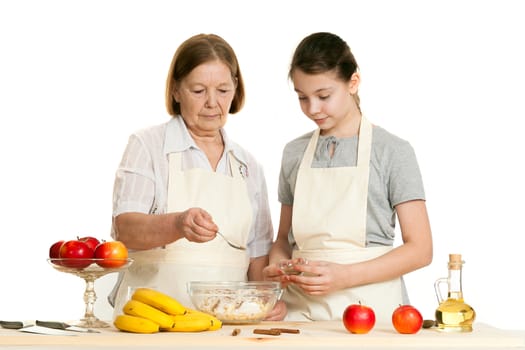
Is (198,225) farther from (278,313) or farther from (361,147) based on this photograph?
(361,147)

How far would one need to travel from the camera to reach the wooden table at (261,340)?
2.15 metres

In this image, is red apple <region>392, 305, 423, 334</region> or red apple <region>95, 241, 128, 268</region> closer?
red apple <region>392, 305, 423, 334</region>

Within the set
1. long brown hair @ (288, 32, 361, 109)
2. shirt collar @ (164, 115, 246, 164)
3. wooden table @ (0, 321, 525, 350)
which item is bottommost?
wooden table @ (0, 321, 525, 350)

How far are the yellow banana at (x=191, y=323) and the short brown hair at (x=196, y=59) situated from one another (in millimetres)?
946

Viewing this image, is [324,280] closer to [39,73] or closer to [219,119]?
[219,119]

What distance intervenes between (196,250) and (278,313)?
0.36 metres

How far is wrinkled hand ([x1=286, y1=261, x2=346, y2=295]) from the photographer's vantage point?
266 cm

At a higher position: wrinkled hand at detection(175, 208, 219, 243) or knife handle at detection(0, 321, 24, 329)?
wrinkled hand at detection(175, 208, 219, 243)

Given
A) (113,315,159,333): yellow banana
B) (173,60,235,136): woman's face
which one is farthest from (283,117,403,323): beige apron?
(113,315,159,333): yellow banana

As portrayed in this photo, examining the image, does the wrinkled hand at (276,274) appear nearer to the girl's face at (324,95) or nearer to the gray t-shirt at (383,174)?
the gray t-shirt at (383,174)

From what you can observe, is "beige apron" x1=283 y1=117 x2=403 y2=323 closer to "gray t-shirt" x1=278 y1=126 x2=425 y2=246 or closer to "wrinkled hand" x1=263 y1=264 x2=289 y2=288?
"gray t-shirt" x1=278 y1=126 x2=425 y2=246

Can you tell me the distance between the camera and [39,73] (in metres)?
4.20

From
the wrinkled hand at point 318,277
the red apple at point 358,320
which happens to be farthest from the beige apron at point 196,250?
the red apple at point 358,320

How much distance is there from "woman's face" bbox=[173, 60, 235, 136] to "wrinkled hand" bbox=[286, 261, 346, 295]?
63cm
